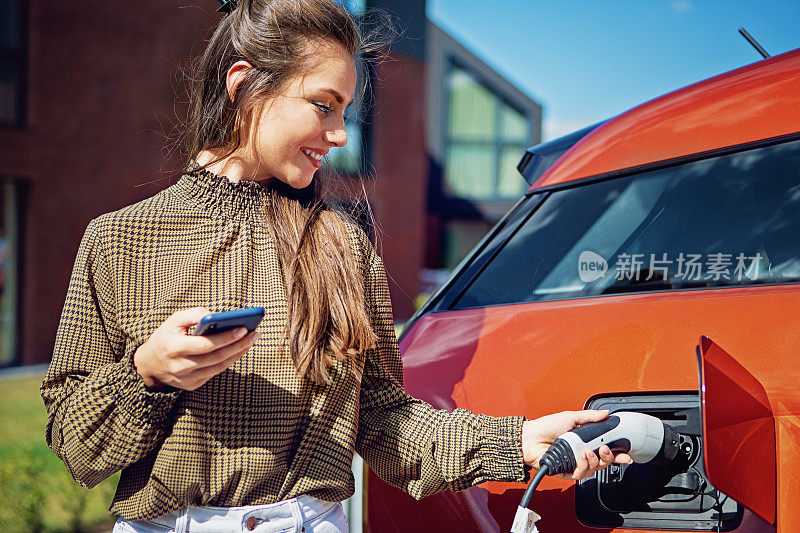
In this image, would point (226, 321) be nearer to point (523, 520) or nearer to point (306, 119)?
point (306, 119)

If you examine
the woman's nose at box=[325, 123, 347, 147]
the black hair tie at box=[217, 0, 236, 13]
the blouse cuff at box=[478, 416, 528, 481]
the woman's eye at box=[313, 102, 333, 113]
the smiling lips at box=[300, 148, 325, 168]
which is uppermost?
the black hair tie at box=[217, 0, 236, 13]

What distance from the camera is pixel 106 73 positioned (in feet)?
39.0

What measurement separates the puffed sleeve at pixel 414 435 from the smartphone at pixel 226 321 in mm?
453

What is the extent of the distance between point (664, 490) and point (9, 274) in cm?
1175

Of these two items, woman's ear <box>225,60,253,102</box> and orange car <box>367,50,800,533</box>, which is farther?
woman's ear <box>225,60,253,102</box>

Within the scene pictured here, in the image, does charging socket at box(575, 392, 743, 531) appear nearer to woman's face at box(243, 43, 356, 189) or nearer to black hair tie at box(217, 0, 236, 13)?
woman's face at box(243, 43, 356, 189)

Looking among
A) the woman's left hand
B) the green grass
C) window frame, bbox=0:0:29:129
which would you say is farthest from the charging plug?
window frame, bbox=0:0:29:129

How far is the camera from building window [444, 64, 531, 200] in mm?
21641

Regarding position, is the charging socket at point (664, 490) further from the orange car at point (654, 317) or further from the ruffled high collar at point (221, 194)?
the ruffled high collar at point (221, 194)

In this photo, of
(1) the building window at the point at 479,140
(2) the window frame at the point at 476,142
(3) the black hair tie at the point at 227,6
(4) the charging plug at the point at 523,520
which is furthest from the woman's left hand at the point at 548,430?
(1) the building window at the point at 479,140

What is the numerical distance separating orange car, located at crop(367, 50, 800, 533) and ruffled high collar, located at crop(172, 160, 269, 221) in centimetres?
62

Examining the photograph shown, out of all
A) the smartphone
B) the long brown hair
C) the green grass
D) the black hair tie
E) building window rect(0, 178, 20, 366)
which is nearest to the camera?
the smartphone

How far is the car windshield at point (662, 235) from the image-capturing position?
1628mm

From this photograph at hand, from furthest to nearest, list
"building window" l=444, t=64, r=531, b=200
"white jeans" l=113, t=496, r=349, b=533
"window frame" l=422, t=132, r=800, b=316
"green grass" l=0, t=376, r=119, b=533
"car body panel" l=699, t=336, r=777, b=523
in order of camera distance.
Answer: "building window" l=444, t=64, r=531, b=200, "green grass" l=0, t=376, r=119, b=533, "window frame" l=422, t=132, r=800, b=316, "white jeans" l=113, t=496, r=349, b=533, "car body panel" l=699, t=336, r=777, b=523
